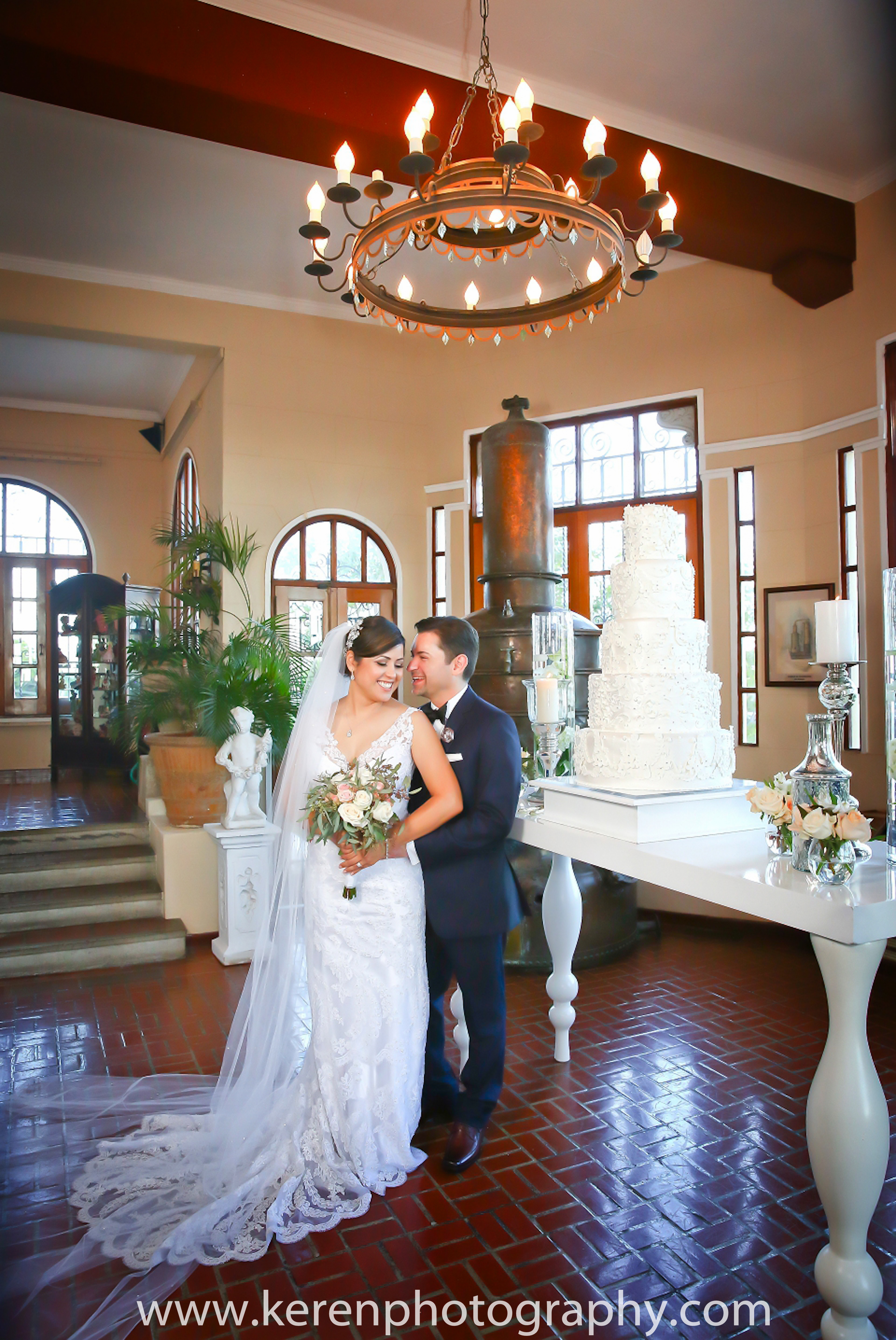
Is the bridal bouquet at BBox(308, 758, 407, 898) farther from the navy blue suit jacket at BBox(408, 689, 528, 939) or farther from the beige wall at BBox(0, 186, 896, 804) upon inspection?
the beige wall at BBox(0, 186, 896, 804)

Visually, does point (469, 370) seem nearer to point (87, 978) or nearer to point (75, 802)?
point (75, 802)

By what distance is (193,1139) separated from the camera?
3277mm

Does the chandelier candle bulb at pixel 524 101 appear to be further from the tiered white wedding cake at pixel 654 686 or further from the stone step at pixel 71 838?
the stone step at pixel 71 838

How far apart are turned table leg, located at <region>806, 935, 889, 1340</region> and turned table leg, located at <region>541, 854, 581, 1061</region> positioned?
1.90 meters

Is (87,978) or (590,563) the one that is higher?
(590,563)

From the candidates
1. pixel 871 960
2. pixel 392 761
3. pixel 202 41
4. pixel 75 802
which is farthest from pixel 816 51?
pixel 75 802

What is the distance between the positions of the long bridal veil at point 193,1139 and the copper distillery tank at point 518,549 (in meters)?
2.98

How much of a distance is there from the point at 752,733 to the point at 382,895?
482 cm

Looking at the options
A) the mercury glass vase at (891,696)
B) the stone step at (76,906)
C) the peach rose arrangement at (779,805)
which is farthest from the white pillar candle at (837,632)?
the stone step at (76,906)

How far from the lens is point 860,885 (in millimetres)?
2428

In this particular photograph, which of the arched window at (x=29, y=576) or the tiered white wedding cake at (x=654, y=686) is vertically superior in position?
the arched window at (x=29, y=576)

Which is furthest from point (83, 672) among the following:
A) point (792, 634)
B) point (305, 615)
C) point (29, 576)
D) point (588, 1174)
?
point (588, 1174)

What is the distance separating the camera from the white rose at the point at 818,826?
7.96 ft

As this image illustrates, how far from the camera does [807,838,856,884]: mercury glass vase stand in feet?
8.04
